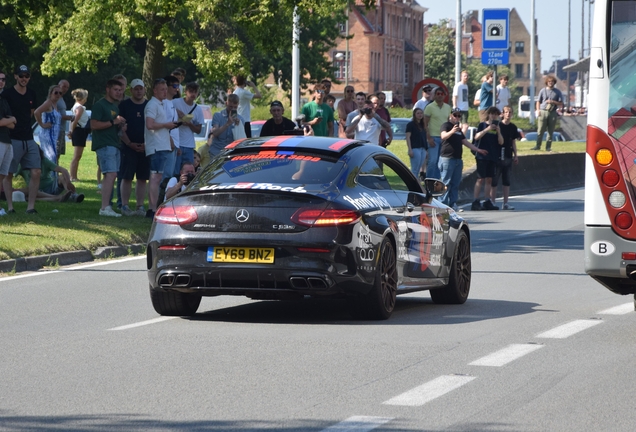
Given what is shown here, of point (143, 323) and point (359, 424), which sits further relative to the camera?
point (143, 323)

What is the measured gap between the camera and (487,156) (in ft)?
90.1

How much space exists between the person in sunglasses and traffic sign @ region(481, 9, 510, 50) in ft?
38.4

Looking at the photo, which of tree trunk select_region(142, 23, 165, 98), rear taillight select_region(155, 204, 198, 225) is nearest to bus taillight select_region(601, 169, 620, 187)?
rear taillight select_region(155, 204, 198, 225)

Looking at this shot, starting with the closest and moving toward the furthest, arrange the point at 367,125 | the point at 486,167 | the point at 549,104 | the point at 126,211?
1. the point at 126,211
2. the point at 367,125
3. the point at 486,167
4. the point at 549,104

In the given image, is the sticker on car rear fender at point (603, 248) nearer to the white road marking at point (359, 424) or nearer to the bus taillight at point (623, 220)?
the bus taillight at point (623, 220)

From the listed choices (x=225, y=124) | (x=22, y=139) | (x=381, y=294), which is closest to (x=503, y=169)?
→ (x=225, y=124)

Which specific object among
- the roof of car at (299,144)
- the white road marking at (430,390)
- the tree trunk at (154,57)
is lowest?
the white road marking at (430,390)

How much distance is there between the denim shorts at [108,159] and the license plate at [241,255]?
9.66 metres

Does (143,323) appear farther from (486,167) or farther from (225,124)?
(486,167)

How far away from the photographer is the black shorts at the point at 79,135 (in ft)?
84.1

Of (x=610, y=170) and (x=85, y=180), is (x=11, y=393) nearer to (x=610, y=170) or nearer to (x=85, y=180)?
(x=610, y=170)

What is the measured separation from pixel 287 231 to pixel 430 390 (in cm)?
284

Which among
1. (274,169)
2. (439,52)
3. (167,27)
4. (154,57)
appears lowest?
(274,169)

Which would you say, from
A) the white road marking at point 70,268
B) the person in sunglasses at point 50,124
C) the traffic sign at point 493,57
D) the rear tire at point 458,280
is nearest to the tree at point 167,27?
the person in sunglasses at point 50,124
